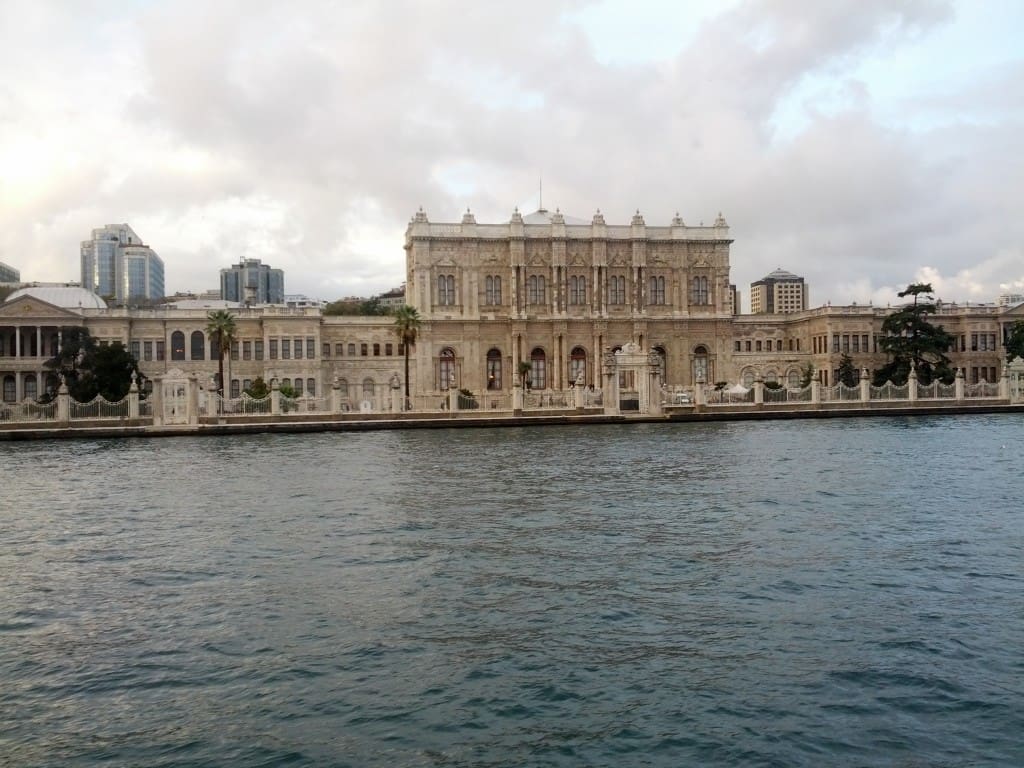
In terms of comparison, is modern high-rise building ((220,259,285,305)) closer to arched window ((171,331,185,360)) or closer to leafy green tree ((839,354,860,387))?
arched window ((171,331,185,360))

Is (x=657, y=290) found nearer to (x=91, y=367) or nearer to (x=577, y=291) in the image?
(x=577, y=291)

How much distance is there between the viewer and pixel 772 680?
9453mm

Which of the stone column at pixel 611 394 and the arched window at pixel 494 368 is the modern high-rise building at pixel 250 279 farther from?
the stone column at pixel 611 394

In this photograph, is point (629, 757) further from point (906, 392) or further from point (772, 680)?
point (906, 392)

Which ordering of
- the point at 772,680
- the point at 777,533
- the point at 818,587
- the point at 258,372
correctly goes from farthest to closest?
the point at 258,372, the point at 777,533, the point at 818,587, the point at 772,680

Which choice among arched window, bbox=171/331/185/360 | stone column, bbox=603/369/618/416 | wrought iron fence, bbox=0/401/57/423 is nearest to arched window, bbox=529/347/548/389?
stone column, bbox=603/369/618/416

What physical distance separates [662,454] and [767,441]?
573 centimetres

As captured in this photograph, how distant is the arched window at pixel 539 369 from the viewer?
66.5 m

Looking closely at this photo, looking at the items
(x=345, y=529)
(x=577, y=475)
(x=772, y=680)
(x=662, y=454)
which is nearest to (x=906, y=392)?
(x=662, y=454)

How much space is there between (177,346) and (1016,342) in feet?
181

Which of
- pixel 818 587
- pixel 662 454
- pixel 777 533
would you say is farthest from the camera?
pixel 662 454

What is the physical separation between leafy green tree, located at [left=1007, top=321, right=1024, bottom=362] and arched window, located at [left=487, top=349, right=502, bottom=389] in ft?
111

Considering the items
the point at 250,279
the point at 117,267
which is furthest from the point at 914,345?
the point at 117,267

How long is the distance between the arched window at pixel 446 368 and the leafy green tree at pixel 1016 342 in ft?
121
